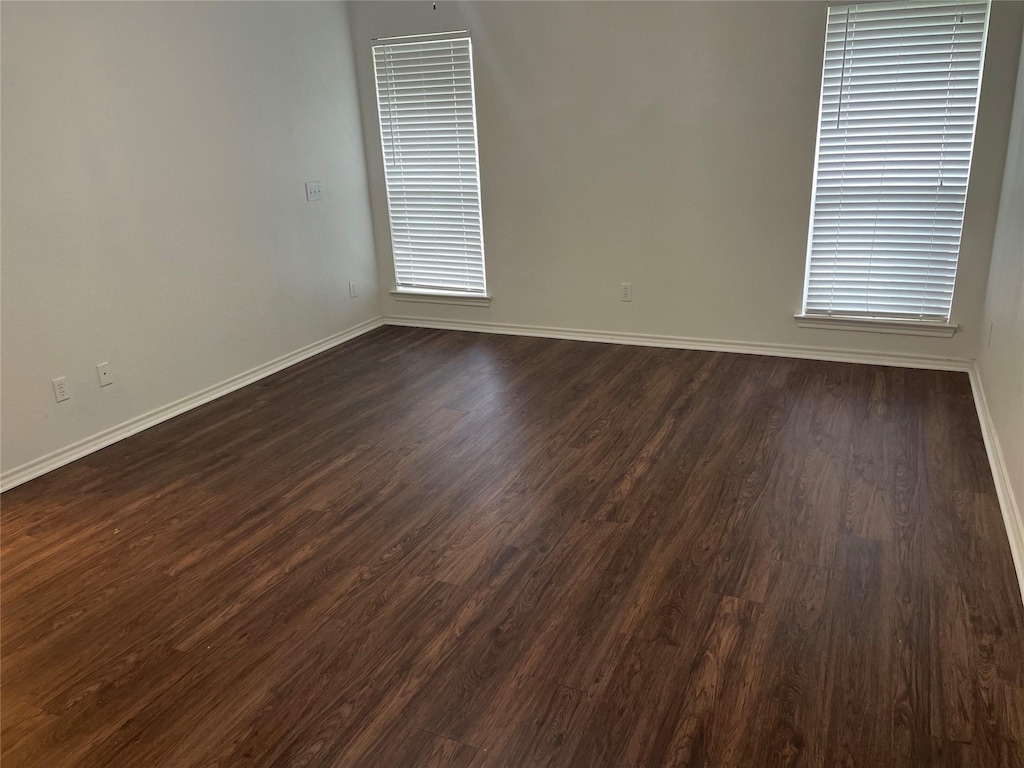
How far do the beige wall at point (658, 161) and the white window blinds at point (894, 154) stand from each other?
83 millimetres

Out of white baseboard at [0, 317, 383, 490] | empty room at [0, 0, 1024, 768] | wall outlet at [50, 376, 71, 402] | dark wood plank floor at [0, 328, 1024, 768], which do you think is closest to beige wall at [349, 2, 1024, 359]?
empty room at [0, 0, 1024, 768]

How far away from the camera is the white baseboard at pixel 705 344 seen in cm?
412

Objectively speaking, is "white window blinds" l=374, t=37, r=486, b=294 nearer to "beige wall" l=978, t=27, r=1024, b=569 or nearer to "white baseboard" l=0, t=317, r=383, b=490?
"white baseboard" l=0, t=317, r=383, b=490

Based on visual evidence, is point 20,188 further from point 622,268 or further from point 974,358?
point 974,358

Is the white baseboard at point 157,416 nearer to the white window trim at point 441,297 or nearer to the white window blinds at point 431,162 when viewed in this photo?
the white window trim at point 441,297

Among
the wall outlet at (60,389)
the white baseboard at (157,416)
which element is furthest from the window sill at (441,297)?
the wall outlet at (60,389)

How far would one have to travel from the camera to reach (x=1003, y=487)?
2691 millimetres

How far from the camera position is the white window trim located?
5199 millimetres

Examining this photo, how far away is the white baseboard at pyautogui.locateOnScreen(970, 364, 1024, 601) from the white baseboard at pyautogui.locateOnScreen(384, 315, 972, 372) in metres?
0.47

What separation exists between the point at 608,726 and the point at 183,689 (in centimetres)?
115

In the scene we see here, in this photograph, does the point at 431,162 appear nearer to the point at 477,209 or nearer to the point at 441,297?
the point at 477,209

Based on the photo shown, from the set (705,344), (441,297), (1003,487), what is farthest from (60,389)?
(1003,487)

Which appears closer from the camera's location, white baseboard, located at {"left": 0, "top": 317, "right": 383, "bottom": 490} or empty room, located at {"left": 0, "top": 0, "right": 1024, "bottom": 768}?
empty room, located at {"left": 0, "top": 0, "right": 1024, "bottom": 768}

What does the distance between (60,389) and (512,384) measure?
2252mm
